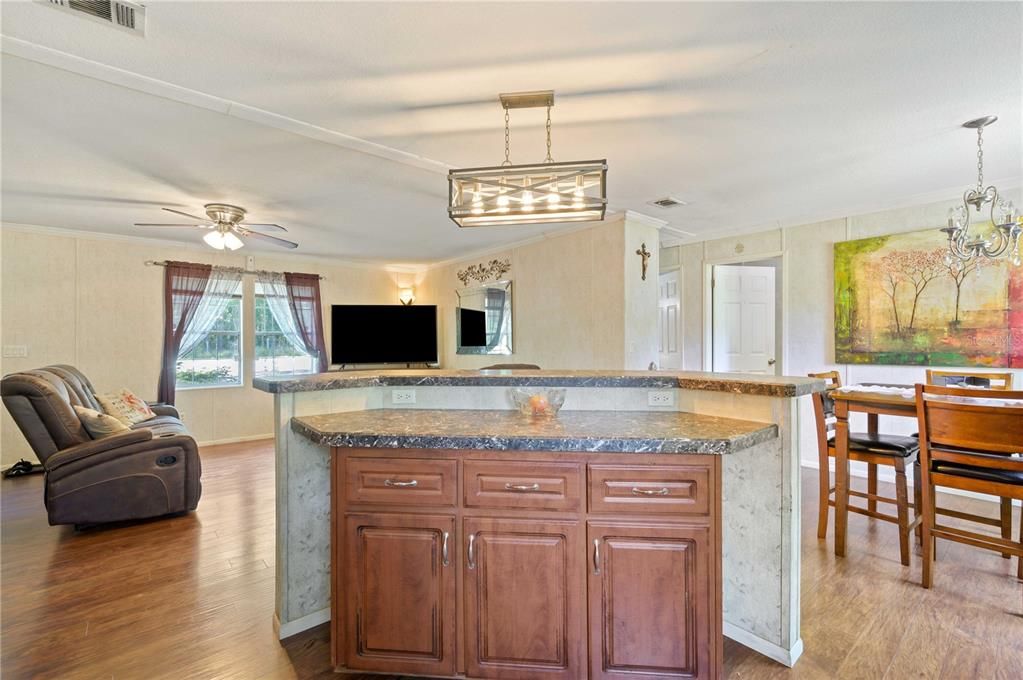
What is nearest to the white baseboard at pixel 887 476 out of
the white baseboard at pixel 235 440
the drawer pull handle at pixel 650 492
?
the drawer pull handle at pixel 650 492

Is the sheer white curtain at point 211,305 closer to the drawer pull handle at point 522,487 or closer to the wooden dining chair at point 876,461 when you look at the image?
the drawer pull handle at point 522,487

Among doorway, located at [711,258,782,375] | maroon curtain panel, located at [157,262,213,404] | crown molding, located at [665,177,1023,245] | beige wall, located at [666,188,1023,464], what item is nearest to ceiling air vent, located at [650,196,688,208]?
crown molding, located at [665,177,1023,245]

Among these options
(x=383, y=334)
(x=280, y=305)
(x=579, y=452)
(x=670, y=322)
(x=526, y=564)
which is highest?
(x=280, y=305)

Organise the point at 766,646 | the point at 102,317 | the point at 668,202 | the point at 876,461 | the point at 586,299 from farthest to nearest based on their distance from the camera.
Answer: the point at 102,317 → the point at 586,299 → the point at 668,202 → the point at 876,461 → the point at 766,646

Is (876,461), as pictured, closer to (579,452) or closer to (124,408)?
(579,452)

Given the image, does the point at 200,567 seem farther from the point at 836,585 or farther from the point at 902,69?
the point at 902,69

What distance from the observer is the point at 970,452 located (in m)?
2.12

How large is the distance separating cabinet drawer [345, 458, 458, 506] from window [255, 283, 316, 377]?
5.16 meters

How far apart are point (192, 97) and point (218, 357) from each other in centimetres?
431

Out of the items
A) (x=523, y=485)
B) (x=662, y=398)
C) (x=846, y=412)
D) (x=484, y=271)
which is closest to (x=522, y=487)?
(x=523, y=485)

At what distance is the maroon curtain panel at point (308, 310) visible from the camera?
6.01 m

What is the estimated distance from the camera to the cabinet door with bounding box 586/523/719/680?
4.70ft

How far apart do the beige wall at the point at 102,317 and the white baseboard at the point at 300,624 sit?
448 cm

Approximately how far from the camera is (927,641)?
1796 mm
